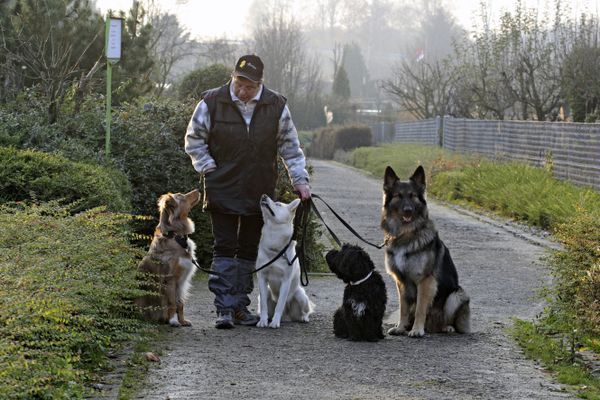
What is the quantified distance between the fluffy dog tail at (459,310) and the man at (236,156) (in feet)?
4.94

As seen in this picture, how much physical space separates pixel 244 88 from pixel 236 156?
1.89ft

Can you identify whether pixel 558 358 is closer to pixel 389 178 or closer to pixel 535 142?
pixel 389 178

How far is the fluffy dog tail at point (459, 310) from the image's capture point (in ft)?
29.6

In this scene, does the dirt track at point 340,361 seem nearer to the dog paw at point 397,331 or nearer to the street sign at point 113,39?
the dog paw at point 397,331

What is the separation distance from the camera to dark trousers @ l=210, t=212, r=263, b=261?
9288 millimetres

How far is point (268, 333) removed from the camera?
8.87m

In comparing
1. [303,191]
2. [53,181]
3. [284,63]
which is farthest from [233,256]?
[284,63]

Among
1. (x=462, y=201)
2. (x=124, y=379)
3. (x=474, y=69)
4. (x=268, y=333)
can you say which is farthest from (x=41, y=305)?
(x=474, y=69)

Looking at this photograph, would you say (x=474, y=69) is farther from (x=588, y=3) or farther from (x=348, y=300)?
(x=348, y=300)

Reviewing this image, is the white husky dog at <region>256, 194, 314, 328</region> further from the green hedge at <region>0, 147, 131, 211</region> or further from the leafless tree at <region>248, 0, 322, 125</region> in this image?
the leafless tree at <region>248, 0, 322, 125</region>

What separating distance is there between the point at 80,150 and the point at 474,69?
25.3 meters

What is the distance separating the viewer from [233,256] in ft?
30.7

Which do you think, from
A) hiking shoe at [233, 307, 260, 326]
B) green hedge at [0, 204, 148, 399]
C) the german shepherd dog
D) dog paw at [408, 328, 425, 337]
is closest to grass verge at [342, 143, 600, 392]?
the german shepherd dog

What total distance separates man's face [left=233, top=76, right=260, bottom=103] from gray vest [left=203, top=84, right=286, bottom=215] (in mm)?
88
